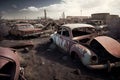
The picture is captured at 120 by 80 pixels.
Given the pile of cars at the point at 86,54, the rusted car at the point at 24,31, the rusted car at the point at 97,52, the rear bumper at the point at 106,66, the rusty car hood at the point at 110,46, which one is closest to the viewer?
the pile of cars at the point at 86,54

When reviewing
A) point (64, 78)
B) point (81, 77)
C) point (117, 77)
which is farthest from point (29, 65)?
point (117, 77)

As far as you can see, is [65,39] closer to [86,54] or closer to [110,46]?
[86,54]

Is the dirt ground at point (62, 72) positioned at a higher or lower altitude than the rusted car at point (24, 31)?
lower

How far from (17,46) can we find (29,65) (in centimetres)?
334

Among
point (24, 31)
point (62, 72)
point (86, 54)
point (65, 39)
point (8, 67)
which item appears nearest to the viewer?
point (8, 67)

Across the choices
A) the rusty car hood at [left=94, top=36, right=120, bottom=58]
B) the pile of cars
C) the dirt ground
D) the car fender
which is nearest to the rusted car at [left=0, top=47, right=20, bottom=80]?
the pile of cars

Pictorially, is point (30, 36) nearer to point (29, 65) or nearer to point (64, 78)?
point (29, 65)

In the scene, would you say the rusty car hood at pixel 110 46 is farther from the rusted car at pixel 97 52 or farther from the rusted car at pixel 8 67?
the rusted car at pixel 8 67

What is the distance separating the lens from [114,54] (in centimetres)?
567

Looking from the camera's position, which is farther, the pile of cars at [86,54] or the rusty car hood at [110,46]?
the rusty car hood at [110,46]

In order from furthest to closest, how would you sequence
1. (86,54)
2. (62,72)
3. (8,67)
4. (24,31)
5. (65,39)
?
(24,31) < (65,39) < (62,72) < (86,54) < (8,67)

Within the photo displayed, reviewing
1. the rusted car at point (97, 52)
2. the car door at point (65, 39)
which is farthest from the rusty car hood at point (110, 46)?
the car door at point (65, 39)

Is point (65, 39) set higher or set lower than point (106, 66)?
higher

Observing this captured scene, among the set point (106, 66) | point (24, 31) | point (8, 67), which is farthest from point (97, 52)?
point (24, 31)
